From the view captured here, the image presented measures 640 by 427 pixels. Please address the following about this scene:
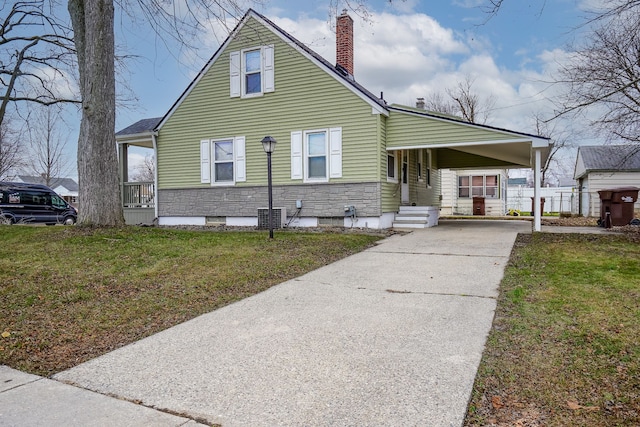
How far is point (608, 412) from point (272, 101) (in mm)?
12076

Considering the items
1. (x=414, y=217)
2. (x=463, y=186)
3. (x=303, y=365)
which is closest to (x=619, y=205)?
(x=414, y=217)

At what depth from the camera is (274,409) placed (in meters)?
2.32

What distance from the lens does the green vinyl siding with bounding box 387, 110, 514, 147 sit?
10.9 metres

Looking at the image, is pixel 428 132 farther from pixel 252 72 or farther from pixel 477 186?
pixel 477 186

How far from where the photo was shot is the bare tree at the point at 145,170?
2039 inches

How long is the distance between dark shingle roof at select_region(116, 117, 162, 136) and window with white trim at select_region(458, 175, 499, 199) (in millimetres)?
16630

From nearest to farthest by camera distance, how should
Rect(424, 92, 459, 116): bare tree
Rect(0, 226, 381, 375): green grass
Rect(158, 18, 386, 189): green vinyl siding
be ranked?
1. Rect(0, 226, 381, 375): green grass
2. Rect(158, 18, 386, 189): green vinyl siding
3. Rect(424, 92, 459, 116): bare tree

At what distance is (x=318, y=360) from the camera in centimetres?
299

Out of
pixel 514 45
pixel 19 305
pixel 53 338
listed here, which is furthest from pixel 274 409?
pixel 514 45

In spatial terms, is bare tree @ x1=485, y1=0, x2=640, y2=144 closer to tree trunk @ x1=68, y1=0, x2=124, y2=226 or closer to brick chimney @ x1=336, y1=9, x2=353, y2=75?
brick chimney @ x1=336, y1=9, x2=353, y2=75

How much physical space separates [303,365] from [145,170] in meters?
57.6

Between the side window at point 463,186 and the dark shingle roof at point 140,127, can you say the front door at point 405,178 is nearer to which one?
the dark shingle roof at point 140,127

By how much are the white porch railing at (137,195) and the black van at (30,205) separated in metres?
3.71

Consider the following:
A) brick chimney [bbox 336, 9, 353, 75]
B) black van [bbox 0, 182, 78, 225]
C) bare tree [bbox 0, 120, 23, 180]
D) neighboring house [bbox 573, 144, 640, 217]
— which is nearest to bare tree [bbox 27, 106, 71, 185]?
bare tree [bbox 0, 120, 23, 180]
